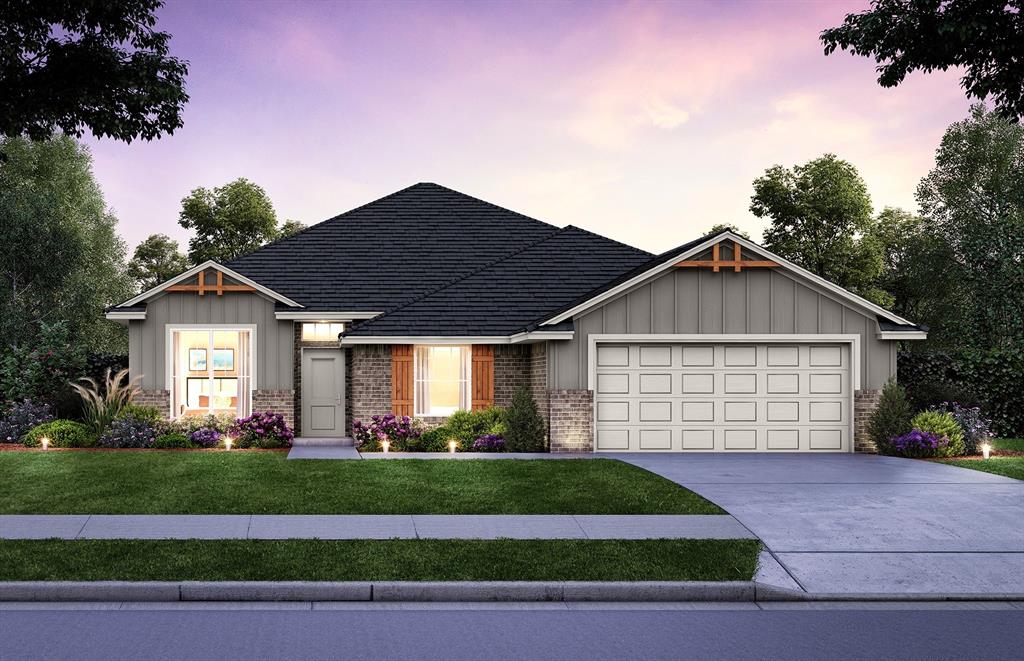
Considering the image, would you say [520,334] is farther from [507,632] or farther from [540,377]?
[507,632]

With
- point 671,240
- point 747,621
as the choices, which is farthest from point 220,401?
point 671,240

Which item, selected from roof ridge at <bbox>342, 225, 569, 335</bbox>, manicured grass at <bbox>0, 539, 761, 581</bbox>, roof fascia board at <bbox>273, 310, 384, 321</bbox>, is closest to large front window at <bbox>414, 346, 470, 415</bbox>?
roof ridge at <bbox>342, 225, 569, 335</bbox>

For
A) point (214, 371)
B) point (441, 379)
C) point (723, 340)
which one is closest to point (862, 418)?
point (723, 340)

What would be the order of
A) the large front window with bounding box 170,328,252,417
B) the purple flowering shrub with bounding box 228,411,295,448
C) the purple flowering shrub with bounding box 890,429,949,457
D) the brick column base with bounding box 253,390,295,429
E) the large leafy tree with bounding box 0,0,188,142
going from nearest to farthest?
the large leafy tree with bounding box 0,0,188,142
the purple flowering shrub with bounding box 890,429,949,457
the purple flowering shrub with bounding box 228,411,295,448
the brick column base with bounding box 253,390,295,429
the large front window with bounding box 170,328,252,417

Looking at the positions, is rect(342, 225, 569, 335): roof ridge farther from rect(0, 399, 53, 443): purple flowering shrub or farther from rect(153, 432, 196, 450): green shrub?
rect(0, 399, 53, 443): purple flowering shrub

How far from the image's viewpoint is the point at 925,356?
23688 mm

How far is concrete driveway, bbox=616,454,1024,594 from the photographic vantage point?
9.06m

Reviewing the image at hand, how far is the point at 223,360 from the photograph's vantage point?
888 inches

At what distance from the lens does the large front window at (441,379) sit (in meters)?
21.7

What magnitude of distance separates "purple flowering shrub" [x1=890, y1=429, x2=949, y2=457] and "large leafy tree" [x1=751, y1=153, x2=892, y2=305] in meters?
24.1

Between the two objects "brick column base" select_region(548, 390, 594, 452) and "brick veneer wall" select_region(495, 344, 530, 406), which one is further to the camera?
"brick veneer wall" select_region(495, 344, 530, 406)

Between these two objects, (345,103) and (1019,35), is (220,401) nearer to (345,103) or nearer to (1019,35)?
(345,103)

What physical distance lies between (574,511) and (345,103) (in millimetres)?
19105

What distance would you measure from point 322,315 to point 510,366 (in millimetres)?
4840
